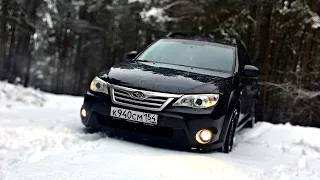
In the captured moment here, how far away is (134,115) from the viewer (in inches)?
182

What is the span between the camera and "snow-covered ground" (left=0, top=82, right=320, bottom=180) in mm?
3507

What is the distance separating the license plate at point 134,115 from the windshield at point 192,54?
4.65 feet

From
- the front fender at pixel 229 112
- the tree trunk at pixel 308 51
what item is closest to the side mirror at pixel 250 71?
the front fender at pixel 229 112

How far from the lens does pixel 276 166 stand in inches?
186

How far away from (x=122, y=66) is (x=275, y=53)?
8.67 metres

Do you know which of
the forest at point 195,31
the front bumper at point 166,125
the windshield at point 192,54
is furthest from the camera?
the forest at point 195,31

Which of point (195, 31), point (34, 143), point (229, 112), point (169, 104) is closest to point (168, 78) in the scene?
point (169, 104)

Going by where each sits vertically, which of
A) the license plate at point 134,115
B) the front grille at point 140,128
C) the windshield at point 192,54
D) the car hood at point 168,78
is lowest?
the front grille at point 140,128

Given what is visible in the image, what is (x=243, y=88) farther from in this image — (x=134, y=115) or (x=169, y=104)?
(x=134, y=115)

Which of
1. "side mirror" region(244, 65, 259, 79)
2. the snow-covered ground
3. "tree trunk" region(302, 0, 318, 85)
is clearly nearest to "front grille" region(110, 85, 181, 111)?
the snow-covered ground

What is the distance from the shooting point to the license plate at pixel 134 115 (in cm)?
457

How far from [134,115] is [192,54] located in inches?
70.6

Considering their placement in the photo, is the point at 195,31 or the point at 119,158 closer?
the point at 119,158

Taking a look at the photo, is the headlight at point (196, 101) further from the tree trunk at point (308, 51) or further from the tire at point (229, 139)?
the tree trunk at point (308, 51)
